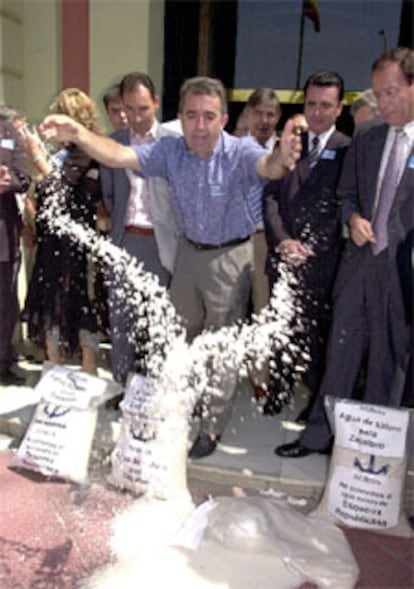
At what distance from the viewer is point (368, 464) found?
8.59ft

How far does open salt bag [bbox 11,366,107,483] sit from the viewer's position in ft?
9.60

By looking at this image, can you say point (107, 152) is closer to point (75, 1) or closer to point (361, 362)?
point (361, 362)

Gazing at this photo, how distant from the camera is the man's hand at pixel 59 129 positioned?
270 cm

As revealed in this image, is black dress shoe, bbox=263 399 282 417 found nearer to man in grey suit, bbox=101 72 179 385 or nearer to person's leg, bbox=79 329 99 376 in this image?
man in grey suit, bbox=101 72 179 385

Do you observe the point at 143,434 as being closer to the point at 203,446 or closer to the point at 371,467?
the point at 203,446

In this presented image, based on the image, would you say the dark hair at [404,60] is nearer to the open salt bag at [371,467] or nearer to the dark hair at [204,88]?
the dark hair at [204,88]

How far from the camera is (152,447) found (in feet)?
9.14

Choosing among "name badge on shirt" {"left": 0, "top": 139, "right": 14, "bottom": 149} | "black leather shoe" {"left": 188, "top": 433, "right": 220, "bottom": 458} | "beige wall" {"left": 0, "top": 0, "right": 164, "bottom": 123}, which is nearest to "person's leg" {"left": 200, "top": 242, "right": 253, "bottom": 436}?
"black leather shoe" {"left": 188, "top": 433, "right": 220, "bottom": 458}

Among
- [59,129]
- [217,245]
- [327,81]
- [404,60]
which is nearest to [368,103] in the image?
[327,81]

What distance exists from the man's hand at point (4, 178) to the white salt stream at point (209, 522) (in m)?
0.71

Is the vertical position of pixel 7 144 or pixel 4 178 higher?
pixel 7 144

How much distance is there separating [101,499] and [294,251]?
1401 mm

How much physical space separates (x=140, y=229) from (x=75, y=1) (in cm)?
388

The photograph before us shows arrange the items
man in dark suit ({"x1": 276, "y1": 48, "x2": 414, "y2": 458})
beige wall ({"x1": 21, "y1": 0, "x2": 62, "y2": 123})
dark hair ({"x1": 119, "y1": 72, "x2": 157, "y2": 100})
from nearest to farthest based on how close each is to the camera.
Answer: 1. man in dark suit ({"x1": 276, "y1": 48, "x2": 414, "y2": 458})
2. dark hair ({"x1": 119, "y1": 72, "x2": 157, "y2": 100})
3. beige wall ({"x1": 21, "y1": 0, "x2": 62, "y2": 123})
